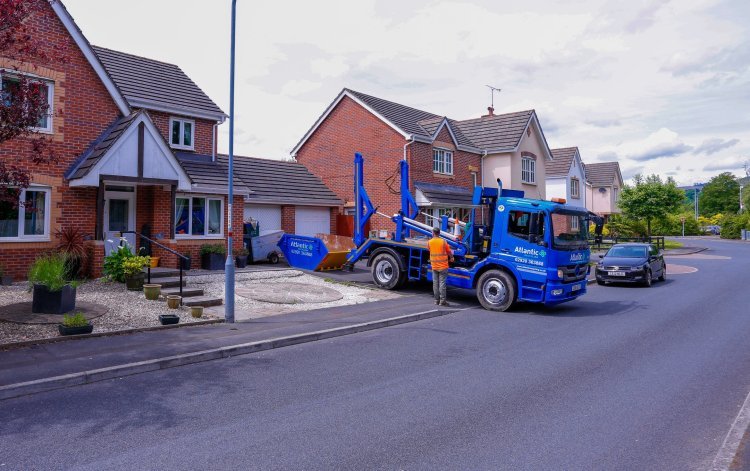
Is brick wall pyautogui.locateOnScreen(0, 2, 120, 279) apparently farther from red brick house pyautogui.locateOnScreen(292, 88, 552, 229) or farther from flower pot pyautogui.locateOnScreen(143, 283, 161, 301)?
red brick house pyautogui.locateOnScreen(292, 88, 552, 229)

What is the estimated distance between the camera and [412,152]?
26031 millimetres

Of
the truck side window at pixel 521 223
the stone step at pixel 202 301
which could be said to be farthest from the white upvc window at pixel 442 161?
the stone step at pixel 202 301

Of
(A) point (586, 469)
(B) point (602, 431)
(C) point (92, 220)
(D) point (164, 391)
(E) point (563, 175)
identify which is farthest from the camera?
(E) point (563, 175)

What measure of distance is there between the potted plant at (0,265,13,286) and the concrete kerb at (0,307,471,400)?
7855 millimetres

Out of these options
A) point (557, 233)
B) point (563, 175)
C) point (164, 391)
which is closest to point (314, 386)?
point (164, 391)

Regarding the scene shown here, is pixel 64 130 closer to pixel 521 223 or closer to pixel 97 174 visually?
pixel 97 174

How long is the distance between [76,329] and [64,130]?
7862mm

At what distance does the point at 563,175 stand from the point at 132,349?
40.3 meters

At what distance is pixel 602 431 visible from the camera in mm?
5496

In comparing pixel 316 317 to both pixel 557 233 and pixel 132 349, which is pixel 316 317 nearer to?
pixel 132 349

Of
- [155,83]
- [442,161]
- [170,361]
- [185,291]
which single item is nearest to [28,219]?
[185,291]

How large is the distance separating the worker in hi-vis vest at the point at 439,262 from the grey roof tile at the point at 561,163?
1277 inches

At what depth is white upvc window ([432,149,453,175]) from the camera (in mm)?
27897

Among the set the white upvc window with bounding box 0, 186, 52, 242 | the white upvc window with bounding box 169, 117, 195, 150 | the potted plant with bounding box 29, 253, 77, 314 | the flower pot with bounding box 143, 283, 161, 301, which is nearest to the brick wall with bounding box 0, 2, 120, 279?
the white upvc window with bounding box 0, 186, 52, 242
